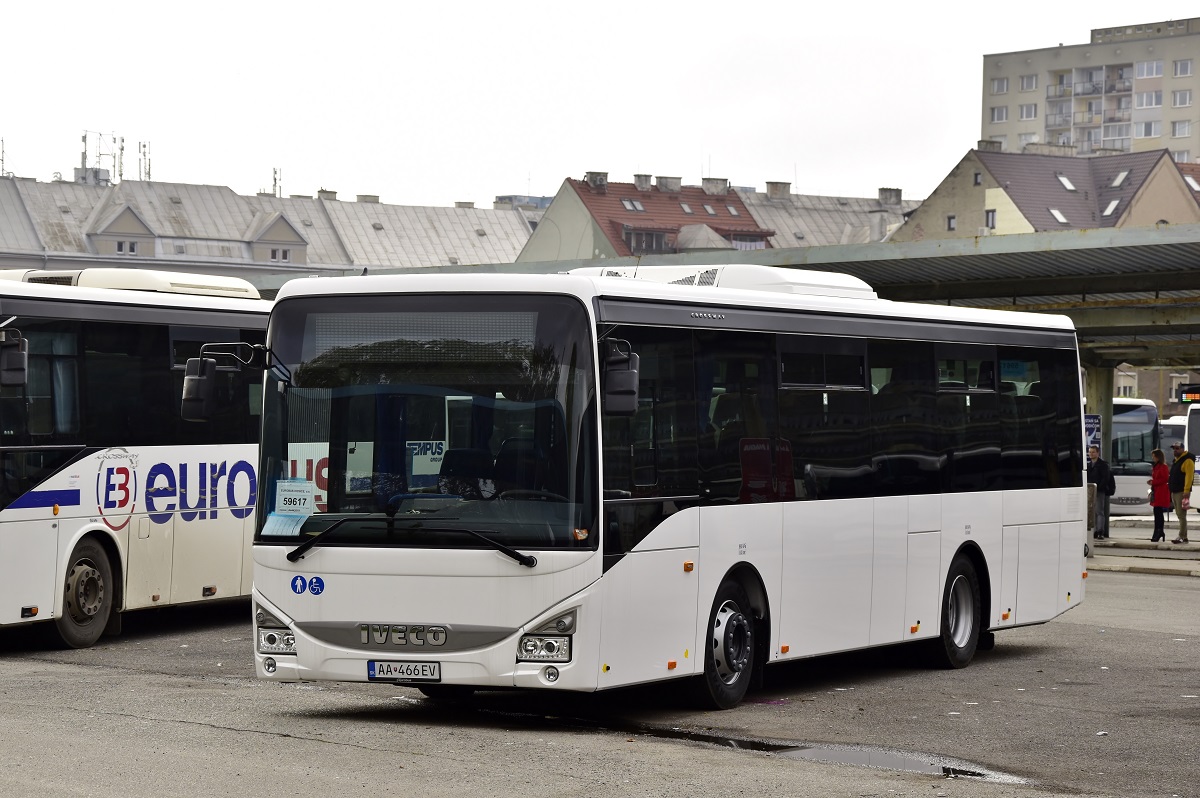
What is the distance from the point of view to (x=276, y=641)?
38.0 feet

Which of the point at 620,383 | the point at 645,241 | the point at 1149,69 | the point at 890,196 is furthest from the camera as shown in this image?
the point at 1149,69

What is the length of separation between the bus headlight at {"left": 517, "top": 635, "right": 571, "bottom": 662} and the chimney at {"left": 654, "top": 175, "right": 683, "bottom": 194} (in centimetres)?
10584

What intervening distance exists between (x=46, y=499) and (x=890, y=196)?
127301 millimetres

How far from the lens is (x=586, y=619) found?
11.0 meters

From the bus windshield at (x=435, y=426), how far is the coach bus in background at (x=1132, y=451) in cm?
4759

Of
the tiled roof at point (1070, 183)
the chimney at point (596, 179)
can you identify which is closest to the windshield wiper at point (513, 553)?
the tiled roof at point (1070, 183)

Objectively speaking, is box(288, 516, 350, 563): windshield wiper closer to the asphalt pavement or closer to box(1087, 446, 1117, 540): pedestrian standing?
the asphalt pavement

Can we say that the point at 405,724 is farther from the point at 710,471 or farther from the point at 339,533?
the point at 710,471

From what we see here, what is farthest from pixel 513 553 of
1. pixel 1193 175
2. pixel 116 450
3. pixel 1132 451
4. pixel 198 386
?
pixel 1193 175

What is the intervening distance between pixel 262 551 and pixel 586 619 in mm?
2077

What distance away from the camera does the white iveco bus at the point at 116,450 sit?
15.8m

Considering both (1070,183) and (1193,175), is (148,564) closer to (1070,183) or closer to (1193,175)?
(1070,183)

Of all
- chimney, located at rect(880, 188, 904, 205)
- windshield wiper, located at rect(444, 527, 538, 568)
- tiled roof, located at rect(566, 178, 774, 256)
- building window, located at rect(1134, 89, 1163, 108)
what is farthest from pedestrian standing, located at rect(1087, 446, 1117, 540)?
building window, located at rect(1134, 89, 1163, 108)

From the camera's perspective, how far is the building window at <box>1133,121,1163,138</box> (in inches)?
5910
